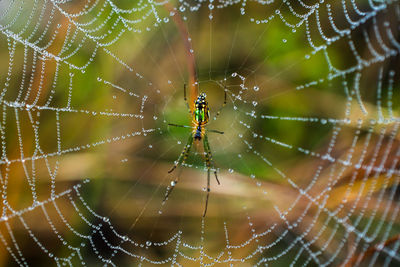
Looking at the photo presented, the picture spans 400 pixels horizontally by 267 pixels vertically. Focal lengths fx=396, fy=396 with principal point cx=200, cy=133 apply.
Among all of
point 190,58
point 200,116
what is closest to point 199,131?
point 200,116

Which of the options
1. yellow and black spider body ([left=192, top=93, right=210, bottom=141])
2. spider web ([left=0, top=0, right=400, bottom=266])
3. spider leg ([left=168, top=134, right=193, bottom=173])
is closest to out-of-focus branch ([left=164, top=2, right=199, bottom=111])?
spider web ([left=0, top=0, right=400, bottom=266])

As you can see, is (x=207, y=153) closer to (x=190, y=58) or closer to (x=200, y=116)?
(x=200, y=116)

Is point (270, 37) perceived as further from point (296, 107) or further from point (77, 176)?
point (77, 176)

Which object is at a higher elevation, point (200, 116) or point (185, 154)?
point (200, 116)

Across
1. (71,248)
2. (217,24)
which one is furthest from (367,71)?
(71,248)

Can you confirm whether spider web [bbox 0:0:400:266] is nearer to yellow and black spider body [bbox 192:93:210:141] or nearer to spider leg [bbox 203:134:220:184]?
spider leg [bbox 203:134:220:184]
